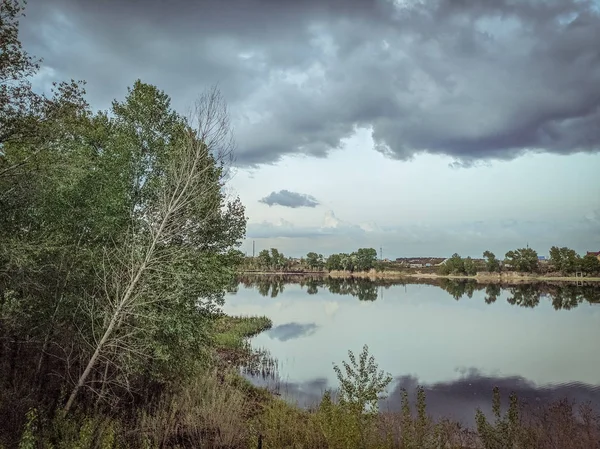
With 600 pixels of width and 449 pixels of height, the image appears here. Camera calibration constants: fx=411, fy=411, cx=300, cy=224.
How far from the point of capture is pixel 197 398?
46.0 ft

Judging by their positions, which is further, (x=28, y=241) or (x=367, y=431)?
(x=28, y=241)

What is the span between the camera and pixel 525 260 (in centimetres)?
14250

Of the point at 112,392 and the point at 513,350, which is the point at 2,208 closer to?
the point at 112,392

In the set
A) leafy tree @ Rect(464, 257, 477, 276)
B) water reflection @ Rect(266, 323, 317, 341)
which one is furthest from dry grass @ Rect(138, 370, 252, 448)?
leafy tree @ Rect(464, 257, 477, 276)

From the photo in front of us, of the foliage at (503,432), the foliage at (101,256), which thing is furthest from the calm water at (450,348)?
the foliage at (503,432)

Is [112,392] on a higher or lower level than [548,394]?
higher

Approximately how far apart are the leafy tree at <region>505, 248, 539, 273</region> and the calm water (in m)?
89.4

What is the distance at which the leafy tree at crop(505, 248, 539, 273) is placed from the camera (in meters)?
142

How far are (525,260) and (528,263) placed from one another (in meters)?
1.36

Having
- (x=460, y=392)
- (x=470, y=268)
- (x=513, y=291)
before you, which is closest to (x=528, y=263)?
(x=470, y=268)

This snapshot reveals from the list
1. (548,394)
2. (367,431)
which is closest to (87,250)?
(367,431)

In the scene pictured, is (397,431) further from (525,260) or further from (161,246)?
(525,260)

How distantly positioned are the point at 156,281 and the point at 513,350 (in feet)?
98.2

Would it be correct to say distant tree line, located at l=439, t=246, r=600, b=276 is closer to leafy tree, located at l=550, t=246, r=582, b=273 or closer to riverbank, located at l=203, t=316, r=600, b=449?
leafy tree, located at l=550, t=246, r=582, b=273
